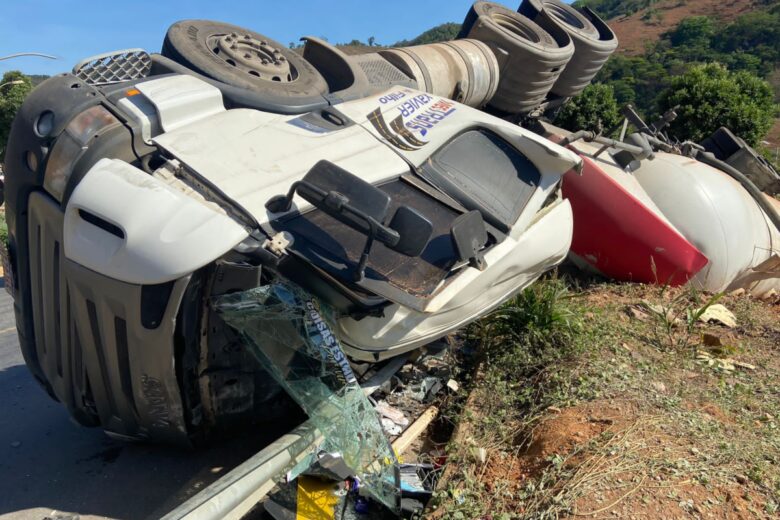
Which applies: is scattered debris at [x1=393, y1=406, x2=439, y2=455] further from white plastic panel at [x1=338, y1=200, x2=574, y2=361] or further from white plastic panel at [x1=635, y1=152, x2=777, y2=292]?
white plastic panel at [x1=635, y1=152, x2=777, y2=292]

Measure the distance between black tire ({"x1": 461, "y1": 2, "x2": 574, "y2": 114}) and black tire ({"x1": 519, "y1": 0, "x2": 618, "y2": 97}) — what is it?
A: 63cm

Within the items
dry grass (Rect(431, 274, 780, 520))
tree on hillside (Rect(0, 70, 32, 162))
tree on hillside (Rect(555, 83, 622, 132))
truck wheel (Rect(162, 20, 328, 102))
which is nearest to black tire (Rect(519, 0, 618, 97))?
dry grass (Rect(431, 274, 780, 520))

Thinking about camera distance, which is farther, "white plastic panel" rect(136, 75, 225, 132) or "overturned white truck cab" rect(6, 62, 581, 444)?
"white plastic panel" rect(136, 75, 225, 132)

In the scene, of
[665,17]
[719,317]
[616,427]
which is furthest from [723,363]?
[665,17]

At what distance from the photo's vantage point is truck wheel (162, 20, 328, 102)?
322cm

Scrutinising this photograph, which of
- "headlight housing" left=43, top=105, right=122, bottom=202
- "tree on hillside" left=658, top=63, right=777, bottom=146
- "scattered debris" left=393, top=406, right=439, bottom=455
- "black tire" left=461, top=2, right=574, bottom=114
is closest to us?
"headlight housing" left=43, top=105, right=122, bottom=202

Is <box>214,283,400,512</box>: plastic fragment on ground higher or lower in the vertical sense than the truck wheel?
lower

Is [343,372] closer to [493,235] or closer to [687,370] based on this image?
[493,235]

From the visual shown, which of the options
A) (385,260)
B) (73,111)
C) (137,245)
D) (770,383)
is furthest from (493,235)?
(770,383)

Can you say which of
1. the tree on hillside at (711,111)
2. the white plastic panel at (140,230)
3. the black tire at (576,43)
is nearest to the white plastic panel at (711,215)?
the black tire at (576,43)

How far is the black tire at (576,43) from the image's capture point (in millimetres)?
7164

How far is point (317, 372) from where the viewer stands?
2.48 m

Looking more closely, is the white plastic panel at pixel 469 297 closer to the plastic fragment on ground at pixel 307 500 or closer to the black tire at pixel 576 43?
the plastic fragment on ground at pixel 307 500

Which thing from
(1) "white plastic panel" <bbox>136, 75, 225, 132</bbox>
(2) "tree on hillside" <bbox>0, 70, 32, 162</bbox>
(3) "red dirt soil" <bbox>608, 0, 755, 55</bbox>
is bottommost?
(2) "tree on hillside" <bbox>0, 70, 32, 162</bbox>
